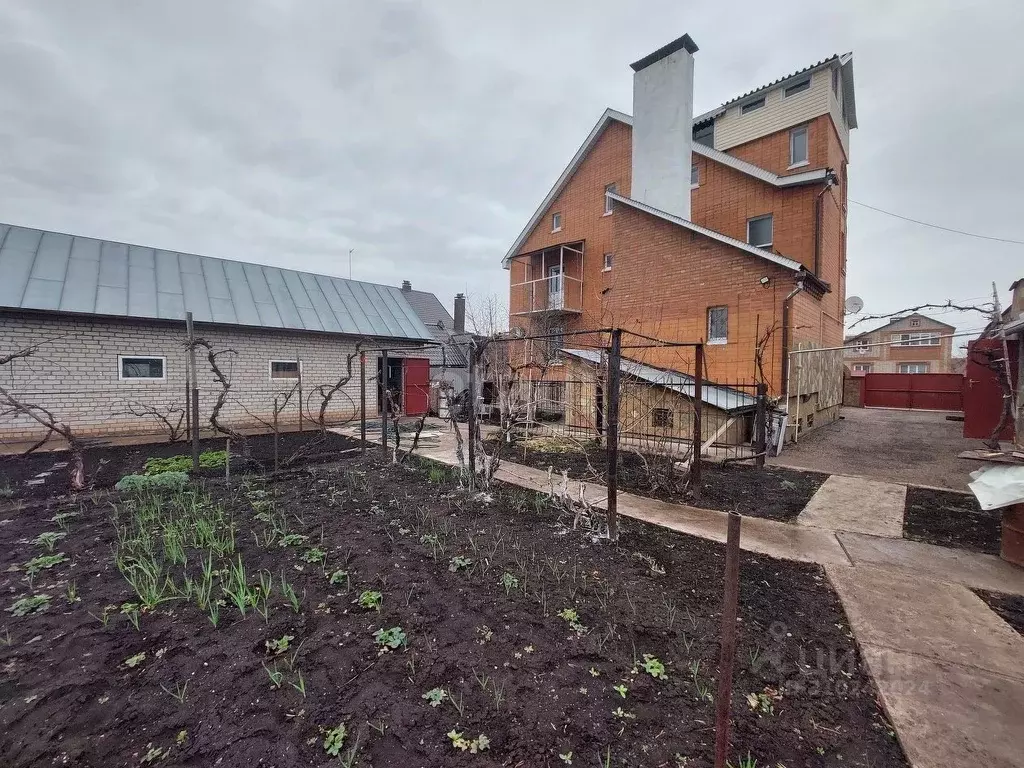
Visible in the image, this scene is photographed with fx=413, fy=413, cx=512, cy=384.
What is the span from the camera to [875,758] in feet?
5.95

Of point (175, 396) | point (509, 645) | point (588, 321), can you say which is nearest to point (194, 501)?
point (509, 645)

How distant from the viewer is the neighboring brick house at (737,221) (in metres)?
10.2

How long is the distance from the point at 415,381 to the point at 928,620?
14.2 metres

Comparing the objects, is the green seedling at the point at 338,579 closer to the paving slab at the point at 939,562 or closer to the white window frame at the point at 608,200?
the paving slab at the point at 939,562

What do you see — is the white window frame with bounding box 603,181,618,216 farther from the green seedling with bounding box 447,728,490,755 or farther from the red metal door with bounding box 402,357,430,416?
the green seedling with bounding box 447,728,490,755

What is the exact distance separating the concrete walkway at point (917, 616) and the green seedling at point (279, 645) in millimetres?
3157

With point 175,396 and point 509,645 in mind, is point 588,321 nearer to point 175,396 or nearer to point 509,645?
point 175,396

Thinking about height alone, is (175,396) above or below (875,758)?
above

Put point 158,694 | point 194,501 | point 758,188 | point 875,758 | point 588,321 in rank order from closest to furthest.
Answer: point 875,758 → point 158,694 → point 194,501 → point 758,188 → point 588,321

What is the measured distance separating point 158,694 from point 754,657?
3256 millimetres

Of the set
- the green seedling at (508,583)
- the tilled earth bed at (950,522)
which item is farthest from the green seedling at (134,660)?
the tilled earth bed at (950,522)

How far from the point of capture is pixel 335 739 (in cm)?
185

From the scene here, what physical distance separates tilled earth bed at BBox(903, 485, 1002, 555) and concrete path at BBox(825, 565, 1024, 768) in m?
1.32

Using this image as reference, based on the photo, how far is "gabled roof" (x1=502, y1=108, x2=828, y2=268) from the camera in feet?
39.5
